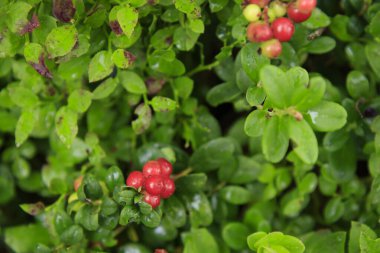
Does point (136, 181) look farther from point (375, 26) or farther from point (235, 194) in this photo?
point (375, 26)

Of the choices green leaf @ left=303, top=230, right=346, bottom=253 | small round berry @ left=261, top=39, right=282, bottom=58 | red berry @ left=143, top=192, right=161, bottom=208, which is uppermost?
small round berry @ left=261, top=39, right=282, bottom=58

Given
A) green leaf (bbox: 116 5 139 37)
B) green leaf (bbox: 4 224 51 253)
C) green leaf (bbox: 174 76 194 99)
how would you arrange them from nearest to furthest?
green leaf (bbox: 116 5 139 37) → green leaf (bbox: 174 76 194 99) → green leaf (bbox: 4 224 51 253)

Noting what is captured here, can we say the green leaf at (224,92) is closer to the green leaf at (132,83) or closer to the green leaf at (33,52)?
the green leaf at (132,83)

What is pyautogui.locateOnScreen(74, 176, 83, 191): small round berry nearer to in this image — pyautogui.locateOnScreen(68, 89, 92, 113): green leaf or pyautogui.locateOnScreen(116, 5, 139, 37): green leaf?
pyautogui.locateOnScreen(68, 89, 92, 113): green leaf

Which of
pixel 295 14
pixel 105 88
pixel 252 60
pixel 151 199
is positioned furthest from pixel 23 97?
pixel 295 14

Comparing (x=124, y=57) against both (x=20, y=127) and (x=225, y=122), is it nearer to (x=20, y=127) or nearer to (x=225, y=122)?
(x=20, y=127)

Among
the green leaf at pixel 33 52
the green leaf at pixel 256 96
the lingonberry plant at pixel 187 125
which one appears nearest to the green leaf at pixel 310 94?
the lingonberry plant at pixel 187 125

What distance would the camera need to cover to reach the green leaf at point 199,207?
130 centimetres

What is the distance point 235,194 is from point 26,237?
0.55m

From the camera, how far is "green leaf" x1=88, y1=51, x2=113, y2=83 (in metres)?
1.17

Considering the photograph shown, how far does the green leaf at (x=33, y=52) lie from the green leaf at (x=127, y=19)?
174mm

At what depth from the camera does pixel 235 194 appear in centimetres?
139

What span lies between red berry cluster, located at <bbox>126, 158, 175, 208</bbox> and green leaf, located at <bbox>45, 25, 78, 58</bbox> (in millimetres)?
281

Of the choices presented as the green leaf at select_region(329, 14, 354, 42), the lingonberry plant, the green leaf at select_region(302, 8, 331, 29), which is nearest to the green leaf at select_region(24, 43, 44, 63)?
the lingonberry plant
